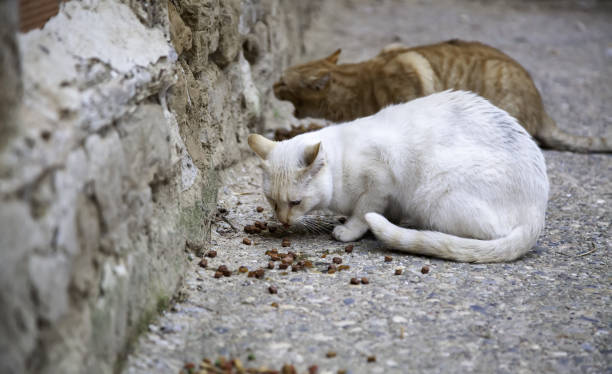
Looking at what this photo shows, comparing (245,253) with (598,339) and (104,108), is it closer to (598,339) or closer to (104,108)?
(104,108)

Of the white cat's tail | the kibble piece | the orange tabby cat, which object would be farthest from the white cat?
the orange tabby cat

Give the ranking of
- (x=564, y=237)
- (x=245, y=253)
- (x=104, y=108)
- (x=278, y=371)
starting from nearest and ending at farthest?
(x=104, y=108) → (x=278, y=371) → (x=245, y=253) → (x=564, y=237)

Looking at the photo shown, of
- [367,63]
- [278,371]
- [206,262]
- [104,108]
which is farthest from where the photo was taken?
[367,63]

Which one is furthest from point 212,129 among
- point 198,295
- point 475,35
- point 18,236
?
point 475,35

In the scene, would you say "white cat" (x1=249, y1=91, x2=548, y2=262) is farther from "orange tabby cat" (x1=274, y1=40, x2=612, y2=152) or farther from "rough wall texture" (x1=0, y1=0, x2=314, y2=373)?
"orange tabby cat" (x1=274, y1=40, x2=612, y2=152)

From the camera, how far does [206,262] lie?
119 inches

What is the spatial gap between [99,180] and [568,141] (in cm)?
462

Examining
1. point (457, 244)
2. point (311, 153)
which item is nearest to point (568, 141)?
point (457, 244)

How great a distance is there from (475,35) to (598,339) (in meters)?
7.32

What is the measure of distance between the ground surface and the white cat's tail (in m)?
0.06

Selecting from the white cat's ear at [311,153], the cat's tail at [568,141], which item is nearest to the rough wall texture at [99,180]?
the white cat's ear at [311,153]

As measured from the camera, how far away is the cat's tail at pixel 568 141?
532 centimetres

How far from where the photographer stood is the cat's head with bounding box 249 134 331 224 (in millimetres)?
3385

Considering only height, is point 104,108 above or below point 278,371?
above
